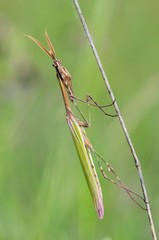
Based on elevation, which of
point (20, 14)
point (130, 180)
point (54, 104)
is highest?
point (20, 14)

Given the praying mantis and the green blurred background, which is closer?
the praying mantis

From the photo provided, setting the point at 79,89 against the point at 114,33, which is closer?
the point at 79,89

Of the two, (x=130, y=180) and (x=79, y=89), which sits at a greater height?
(x=79, y=89)

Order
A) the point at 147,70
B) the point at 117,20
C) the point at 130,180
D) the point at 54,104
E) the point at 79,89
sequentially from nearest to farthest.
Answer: the point at 79,89
the point at 130,180
the point at 54,104
the point at 147,70
the point at 117,20

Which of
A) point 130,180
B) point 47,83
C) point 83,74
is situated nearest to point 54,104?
point 47,83

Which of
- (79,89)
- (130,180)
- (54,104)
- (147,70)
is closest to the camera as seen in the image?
(79,89)

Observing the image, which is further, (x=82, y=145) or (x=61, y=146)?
(x=61, y=146)

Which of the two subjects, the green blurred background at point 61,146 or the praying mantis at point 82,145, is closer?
the praying mantis at point 82,145

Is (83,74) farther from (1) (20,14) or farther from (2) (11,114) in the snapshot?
(1) (20,14)
